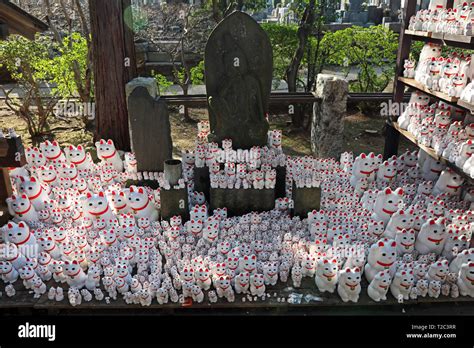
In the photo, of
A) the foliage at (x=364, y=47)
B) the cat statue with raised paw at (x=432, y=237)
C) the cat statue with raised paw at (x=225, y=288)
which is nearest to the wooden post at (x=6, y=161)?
the cat statue with raised paw at (x=225, y=288)

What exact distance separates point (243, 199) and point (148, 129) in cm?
160

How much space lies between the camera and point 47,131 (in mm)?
9023

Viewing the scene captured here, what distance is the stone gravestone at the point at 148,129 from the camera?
207 inches

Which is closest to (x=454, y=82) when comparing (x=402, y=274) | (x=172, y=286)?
(x=402, y=274)

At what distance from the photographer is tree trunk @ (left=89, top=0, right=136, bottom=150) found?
637 cm

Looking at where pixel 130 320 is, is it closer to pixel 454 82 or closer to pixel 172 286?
pixel 172 286

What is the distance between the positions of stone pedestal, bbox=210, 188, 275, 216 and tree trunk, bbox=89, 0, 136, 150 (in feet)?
9.18

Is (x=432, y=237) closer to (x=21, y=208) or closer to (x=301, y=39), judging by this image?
(x=21, y=208)

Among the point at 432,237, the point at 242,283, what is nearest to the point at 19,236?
the point at 242,283

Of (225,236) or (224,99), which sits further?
(224,99)

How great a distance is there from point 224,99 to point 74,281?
2778mm

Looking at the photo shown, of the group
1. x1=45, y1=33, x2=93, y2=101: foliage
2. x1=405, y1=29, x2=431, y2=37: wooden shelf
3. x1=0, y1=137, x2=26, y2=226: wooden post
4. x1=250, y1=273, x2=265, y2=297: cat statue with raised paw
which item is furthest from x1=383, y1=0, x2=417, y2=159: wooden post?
x1=45, y1=33, x2=93, y2=101: foliage

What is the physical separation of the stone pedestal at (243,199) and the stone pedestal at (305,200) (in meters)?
0.31

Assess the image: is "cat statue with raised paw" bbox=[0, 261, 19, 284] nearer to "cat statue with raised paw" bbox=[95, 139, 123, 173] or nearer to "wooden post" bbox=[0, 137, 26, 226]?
"wooden post" bbox=[0, 137, 26, 226]
